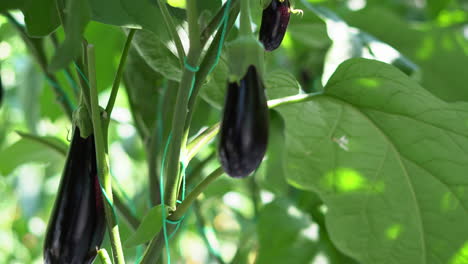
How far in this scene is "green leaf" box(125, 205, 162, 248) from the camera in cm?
39

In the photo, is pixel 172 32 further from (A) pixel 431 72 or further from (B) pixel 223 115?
(A) pixel 431 72

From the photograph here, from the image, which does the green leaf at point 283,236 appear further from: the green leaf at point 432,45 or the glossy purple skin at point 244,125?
the glossy purple skin at point 244,125

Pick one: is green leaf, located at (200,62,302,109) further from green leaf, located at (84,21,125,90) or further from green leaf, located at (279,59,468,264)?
green leaf, located at (84,21,125,90)

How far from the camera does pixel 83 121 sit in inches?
16.1

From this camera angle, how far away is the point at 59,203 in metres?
0.40

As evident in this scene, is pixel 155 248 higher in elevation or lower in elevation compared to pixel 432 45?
higher

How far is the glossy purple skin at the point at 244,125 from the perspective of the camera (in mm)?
311

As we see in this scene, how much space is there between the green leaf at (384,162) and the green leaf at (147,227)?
7.4 inches

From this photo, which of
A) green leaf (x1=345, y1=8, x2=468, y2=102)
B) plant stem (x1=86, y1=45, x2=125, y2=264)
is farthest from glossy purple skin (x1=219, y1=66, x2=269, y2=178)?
green leaf (x1=345, y1=8, x2=468, y2=102)

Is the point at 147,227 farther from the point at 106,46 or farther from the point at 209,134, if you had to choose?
the point at 106,46

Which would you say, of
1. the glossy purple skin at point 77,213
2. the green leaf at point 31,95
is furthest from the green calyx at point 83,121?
the green leaf at point 31,95

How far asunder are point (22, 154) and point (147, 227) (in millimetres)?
384

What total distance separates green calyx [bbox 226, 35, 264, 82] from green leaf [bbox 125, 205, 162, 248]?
0.39 ft

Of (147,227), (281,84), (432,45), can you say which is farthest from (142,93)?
(432,45)
